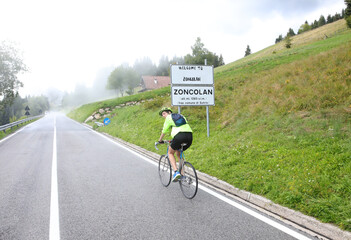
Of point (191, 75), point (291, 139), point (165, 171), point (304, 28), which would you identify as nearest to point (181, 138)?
point (165, 171)

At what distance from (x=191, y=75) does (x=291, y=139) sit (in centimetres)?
559

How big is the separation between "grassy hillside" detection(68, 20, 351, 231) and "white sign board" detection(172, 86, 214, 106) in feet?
4.68

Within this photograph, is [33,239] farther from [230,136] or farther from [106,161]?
[230,136]

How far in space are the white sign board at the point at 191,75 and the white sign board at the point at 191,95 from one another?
0.25 metres

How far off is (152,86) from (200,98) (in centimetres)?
5501

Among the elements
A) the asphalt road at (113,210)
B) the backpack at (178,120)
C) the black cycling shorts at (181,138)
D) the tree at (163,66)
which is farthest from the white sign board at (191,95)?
the tree at (163,66)

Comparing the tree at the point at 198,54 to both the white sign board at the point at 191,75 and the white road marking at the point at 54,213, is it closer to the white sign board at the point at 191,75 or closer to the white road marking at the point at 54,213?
the white sign board at the point at 191,75

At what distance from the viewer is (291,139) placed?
6.87 meters

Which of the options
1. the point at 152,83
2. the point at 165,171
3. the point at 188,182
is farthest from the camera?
the point at 152,83

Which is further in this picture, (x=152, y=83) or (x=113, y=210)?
(x=152, y=83)

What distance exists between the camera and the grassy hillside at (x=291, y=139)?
14.0 feet

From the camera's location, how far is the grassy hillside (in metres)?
4.27

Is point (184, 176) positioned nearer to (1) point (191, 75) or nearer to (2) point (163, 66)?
(1) point (191, 75)

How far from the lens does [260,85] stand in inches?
498
